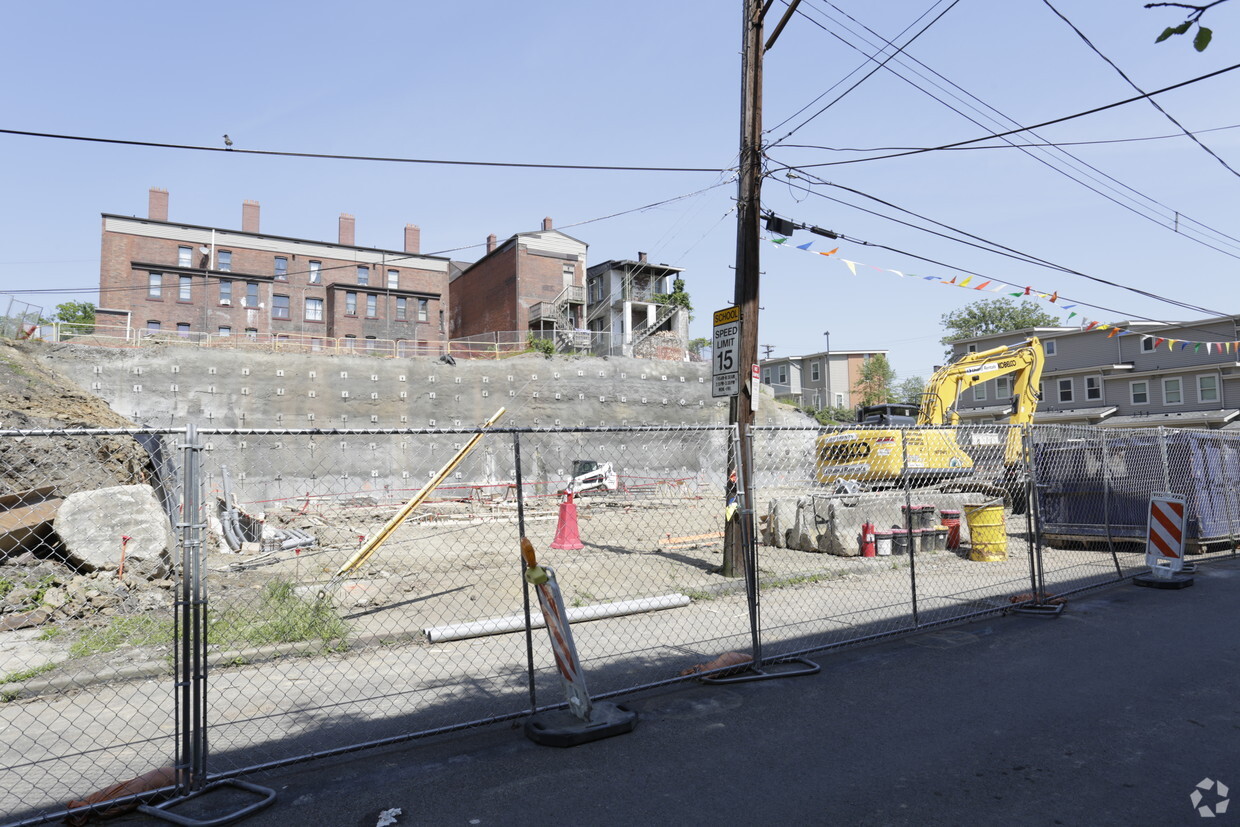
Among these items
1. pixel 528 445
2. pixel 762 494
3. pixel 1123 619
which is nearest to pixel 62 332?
pixel 528 445

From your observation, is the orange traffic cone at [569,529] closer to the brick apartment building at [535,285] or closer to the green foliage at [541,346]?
the green foliage at [541,346]

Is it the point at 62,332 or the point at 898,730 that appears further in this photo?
the point at 62,332

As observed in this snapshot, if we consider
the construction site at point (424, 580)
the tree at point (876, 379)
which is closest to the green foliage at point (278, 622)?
the construction site at point (424, 580)

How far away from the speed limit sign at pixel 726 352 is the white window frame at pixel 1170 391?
4169 centimetres

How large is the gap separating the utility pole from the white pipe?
6.57 ft

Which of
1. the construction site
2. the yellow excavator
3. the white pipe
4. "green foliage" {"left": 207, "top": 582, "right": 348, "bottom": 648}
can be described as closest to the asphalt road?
the construction site

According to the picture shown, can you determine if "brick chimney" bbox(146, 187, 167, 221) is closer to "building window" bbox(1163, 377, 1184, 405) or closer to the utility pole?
the utility pole

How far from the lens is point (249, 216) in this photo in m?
50.2

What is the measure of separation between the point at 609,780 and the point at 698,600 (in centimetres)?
589

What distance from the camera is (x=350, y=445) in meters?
35.7

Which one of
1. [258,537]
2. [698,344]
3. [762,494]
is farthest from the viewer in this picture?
[698,344]

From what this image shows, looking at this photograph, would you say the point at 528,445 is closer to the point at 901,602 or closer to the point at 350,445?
the point at 350,445

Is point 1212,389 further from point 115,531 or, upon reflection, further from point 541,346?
point 115,531

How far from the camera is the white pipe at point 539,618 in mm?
7902
